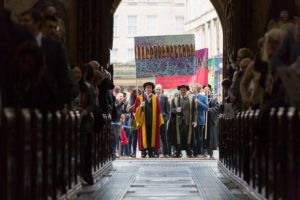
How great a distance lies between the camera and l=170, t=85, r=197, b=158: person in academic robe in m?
19.2

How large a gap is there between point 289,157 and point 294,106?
50cm

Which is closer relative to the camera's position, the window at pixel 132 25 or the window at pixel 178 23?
the window at pixel 132 25

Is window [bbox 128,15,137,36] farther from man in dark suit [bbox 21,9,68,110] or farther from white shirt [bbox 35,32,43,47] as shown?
white shirt [bbox 35,32,43,47]

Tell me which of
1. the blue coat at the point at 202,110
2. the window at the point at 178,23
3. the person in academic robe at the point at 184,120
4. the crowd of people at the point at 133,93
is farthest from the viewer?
the window at the point at 178,23

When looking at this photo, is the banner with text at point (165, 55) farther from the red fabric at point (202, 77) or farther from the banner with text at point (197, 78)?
the red fabric at point (202, 77)

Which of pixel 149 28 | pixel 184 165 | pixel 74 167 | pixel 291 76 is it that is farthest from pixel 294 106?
pixel 149 28

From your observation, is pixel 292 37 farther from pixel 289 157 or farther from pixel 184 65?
pixel 184 65

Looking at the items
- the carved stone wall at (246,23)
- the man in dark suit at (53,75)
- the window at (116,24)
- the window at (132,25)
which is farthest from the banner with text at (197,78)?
the window at (132,25)

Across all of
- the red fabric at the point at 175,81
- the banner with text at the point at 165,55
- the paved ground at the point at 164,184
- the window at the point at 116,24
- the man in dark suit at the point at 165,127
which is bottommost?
the paved ground at the point at 164,184

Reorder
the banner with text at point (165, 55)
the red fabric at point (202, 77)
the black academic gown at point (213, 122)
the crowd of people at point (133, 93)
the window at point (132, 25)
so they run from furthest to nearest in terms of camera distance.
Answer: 1. the window at point (132, 25)
2. the red fabric at point (202, 77)
3. the black academic gown at point (213, 122)
4. the banner with text at point (165, 55)
5. the crowd of people at point (133, 93)

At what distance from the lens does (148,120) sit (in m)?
19.0

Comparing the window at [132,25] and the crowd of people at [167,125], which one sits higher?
the window at [132,25]

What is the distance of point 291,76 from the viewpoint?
5.42 metres

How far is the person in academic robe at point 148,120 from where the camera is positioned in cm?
1891
